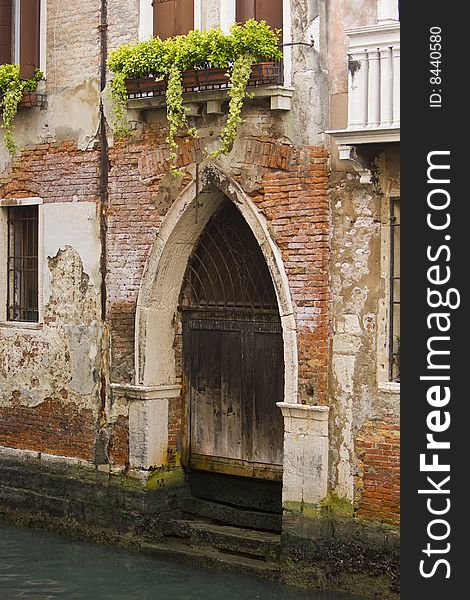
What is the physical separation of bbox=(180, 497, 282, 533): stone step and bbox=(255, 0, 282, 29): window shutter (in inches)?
154

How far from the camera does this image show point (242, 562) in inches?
387

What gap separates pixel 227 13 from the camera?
9.97m

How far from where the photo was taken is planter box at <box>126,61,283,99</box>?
373 inches

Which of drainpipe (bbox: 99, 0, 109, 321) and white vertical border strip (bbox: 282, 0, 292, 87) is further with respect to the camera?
drainpipe (bbox: 99, 0, 109, 321)

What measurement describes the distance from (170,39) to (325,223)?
2002mm

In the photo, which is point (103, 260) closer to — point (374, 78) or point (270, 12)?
point (270, 12)

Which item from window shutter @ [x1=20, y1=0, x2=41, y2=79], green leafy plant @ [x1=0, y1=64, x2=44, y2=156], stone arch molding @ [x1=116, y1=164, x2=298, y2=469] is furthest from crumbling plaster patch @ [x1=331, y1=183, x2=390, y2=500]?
window shutter @ [x1=20, y1=0, x2=41, y2=79]

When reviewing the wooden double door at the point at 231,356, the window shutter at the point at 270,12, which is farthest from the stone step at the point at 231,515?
the window shutter at the point at 270,12

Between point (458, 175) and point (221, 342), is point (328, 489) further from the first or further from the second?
point (458, 175)

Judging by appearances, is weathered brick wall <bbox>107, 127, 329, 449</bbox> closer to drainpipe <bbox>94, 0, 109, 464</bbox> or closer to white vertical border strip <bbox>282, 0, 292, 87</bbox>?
drainpipe <bbox>94, 0, 109, 464</bbox>

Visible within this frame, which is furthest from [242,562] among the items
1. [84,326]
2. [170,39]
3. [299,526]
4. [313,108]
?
[170,39]

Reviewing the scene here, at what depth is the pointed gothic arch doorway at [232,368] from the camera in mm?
10398

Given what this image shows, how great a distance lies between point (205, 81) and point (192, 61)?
181 mm

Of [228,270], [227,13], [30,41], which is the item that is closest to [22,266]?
[30,41]
